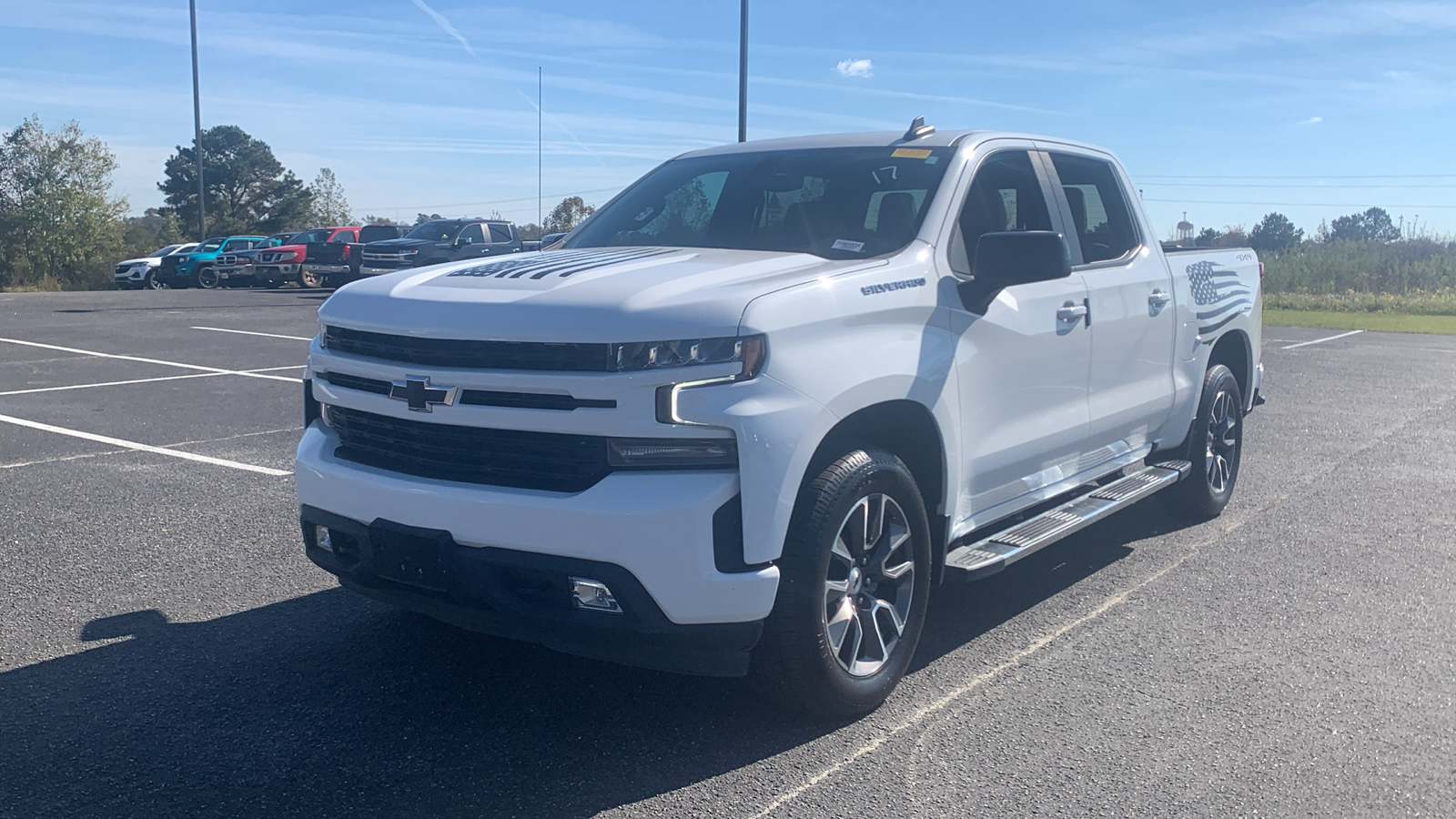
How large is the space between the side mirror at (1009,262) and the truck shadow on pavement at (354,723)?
4.46 ft

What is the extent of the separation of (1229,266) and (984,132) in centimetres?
245

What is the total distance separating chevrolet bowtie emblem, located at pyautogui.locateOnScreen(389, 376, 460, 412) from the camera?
361cm

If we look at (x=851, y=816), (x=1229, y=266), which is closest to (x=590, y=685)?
(x=851, y=816)

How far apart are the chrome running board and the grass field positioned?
814 inches

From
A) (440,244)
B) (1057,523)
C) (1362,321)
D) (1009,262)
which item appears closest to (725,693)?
(1057,523)

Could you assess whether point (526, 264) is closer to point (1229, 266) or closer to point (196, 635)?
point (196, 635)

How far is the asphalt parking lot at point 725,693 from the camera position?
3.36 m

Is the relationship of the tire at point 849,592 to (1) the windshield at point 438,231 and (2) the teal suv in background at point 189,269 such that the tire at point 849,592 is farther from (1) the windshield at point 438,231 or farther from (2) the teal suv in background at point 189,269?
(2) the teal suv in background at point 189,269

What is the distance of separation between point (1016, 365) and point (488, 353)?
82.5 inches

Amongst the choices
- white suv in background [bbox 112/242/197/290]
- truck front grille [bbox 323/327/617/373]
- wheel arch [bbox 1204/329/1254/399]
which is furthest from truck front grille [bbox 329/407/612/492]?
white suv in background [bbox 112/242/197/290]

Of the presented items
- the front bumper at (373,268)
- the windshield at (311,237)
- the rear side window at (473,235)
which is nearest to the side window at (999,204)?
the rear side window at (473,235)

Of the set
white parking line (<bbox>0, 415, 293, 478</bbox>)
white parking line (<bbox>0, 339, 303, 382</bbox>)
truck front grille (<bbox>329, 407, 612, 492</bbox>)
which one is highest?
truck front grille (<bbox>329, 407, 612, 492</bbox>)

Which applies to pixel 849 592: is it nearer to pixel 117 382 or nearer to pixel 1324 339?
pixel 117 382

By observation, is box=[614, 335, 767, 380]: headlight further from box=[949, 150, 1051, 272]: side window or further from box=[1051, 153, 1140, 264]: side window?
box=[1051, 153, 1140, 264]: side window
